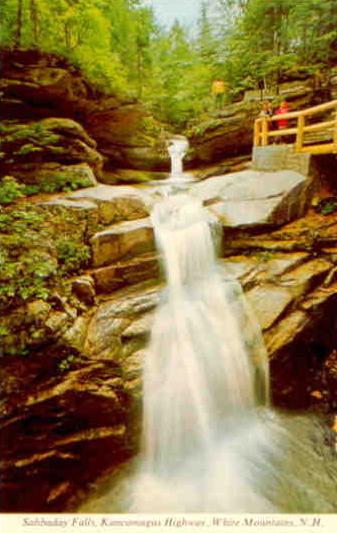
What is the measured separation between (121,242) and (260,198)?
9.15 feet

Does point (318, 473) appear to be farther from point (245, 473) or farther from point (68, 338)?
point (68, 338)

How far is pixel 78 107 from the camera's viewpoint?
7246mm

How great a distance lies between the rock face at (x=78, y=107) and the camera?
6.09 metres

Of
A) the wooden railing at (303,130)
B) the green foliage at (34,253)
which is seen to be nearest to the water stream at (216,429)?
the green foliage at (34,253)

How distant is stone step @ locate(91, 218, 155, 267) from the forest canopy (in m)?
3.94

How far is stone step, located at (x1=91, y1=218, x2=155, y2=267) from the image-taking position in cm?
496

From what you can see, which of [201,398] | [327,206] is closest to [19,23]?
[327,206]

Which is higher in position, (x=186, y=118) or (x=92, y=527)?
(x=186, y=118)

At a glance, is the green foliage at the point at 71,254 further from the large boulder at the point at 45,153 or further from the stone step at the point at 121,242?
the large boulder at the point at 45,153

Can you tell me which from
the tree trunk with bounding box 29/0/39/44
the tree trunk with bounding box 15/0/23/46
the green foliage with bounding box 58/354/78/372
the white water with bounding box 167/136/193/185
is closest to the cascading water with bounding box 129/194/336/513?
the green foliage with bounding box 58/354/78/372

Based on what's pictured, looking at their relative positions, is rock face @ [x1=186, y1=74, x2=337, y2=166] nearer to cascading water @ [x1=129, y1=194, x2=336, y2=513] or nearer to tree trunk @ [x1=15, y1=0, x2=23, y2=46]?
tree trunk @ [x1=15, y1=0, x2=23, y2=46]

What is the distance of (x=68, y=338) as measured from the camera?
389 cm

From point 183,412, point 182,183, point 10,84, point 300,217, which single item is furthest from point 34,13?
point 183,412

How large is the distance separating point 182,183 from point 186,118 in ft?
16.2
